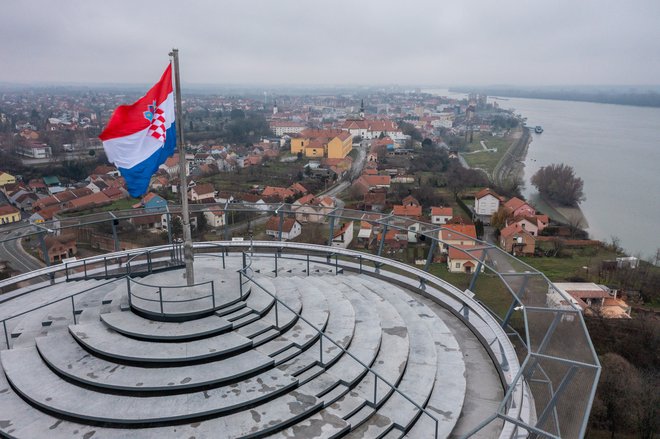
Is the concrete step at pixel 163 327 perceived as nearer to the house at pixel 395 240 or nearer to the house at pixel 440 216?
the house at pixel 395 240

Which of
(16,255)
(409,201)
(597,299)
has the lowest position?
(597,299)

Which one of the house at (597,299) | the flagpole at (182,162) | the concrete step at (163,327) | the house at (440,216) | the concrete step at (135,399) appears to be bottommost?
the house at (597,299)

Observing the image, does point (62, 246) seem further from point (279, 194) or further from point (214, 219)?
point (279, 194)

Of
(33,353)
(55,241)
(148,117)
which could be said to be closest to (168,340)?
(33,353)

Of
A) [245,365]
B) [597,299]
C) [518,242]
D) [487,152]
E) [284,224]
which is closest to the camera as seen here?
[245,365]

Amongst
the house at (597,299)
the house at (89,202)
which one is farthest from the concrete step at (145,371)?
the house at (89,202)

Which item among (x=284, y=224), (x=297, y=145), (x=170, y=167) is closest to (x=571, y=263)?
(x=284, y=224)

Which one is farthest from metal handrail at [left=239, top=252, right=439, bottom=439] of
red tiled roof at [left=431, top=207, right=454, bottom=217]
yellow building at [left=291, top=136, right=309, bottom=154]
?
yellow building at [left=291, top=136, right=309, bottom=154]
